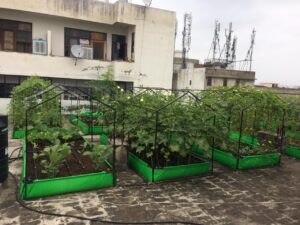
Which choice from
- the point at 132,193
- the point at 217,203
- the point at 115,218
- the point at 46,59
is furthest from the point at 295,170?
the point at 46,59

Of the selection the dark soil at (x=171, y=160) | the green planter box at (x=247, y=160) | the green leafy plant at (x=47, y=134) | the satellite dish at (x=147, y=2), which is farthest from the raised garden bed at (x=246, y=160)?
the satellite dish at (x=147, y=2)

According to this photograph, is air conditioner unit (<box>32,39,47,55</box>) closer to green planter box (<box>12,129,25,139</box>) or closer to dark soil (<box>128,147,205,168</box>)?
green planter box (<box>12,129,25,139</box>)

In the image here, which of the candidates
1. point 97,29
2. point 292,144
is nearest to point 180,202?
point 292,144

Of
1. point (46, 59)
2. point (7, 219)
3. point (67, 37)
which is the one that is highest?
point (67, 37)

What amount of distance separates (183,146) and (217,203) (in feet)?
4.16

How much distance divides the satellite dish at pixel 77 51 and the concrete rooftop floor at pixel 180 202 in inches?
365

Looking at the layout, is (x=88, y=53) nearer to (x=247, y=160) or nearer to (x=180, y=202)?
(x=247, y=160)

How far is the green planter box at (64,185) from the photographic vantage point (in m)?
4.41

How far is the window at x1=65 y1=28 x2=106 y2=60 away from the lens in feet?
50.1

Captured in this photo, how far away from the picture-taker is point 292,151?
772cm

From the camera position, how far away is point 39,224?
12.0 ft

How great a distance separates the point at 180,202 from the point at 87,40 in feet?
43.4

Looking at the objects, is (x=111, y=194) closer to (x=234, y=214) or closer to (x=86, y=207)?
(x=86, y=207)

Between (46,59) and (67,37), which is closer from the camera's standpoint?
(46,59)
